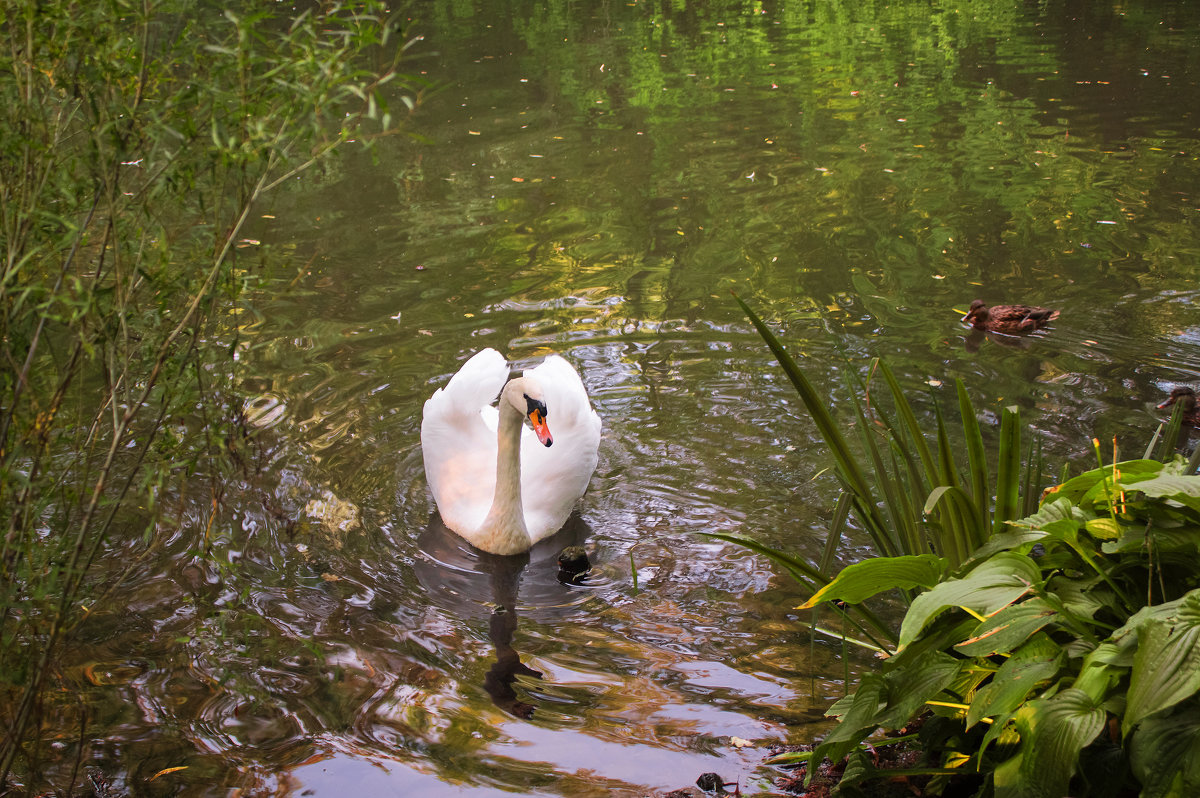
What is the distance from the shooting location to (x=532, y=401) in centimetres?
489

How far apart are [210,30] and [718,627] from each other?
2.92 meters

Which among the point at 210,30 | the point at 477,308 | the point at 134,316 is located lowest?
the point at 477,308

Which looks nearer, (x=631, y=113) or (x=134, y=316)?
(x=134, y=316)

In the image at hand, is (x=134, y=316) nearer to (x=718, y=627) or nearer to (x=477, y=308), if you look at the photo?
(x=718, y=627)

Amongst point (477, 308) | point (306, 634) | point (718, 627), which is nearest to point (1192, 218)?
point (477, 308)

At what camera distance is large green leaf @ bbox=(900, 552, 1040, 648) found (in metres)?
2.39

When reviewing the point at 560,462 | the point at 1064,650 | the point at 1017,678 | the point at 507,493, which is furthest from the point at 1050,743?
the point at 560,462

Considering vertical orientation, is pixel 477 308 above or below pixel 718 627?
above

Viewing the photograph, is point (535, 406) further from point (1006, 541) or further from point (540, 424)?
point (1006, 541)

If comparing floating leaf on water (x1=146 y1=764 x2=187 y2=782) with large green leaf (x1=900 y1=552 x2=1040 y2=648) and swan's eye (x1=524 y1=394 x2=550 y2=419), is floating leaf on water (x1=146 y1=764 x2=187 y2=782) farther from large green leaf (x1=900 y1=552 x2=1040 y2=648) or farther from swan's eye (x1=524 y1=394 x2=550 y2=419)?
large green leaf (x1=900 y1=552 x2=1040 y2=648)

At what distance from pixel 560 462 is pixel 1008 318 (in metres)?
3.30

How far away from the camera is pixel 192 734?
12.3 ft

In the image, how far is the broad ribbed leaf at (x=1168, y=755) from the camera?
2.16 m

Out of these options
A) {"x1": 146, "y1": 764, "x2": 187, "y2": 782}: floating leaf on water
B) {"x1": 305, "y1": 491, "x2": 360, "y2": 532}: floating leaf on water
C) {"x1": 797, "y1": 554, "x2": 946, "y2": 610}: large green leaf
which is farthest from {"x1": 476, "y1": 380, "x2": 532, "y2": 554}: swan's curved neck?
{"x1": 797, "y1": 554, "x2": 946, "y2": 610}: large green leaf
